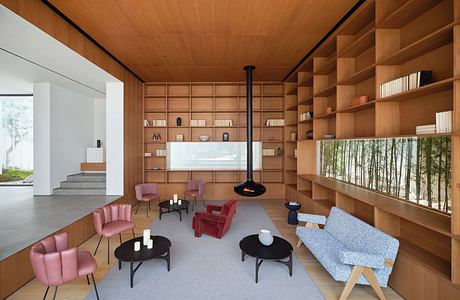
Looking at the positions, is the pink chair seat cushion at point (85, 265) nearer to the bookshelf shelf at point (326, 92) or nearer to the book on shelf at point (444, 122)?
the book on shelf at point (444, 122)

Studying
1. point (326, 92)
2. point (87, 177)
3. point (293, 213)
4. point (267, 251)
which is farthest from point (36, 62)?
point (293, 213)

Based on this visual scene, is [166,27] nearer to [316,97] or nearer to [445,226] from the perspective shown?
[316,97]

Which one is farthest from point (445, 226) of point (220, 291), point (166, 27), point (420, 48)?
point (166, 27)

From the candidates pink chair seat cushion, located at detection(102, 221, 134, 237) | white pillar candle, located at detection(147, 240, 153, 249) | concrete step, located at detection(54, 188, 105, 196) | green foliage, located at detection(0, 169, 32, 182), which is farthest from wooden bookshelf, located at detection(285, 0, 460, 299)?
green foliage, located at detection(0, 169, 32, 182)

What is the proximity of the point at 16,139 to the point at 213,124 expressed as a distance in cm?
644

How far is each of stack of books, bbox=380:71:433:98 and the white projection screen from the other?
3920 millimetres

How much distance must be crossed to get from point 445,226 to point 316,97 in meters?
3.05

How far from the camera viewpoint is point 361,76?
3098 millimetres

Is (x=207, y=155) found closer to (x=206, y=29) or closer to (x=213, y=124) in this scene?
(x=213, y=124)

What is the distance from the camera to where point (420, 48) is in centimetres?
221

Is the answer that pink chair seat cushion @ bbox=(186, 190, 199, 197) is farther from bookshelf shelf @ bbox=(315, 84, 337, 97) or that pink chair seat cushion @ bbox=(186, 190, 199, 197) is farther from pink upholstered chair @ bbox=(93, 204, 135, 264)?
bookshelf shelf @ bbox=(315, 84, 337, 97)

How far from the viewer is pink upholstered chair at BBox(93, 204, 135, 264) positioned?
3037 millimetres

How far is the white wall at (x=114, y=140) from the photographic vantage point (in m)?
5.00

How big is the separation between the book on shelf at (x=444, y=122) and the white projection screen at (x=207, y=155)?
449cm
